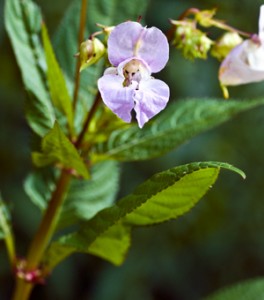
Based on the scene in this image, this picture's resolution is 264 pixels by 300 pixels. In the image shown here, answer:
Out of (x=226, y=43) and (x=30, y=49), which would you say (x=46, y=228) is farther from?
(x=226, y=43)

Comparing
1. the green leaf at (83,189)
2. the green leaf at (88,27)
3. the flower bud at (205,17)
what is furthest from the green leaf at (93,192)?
the flower bud at (205,17)

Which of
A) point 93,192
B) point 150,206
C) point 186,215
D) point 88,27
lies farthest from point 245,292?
point 186,215

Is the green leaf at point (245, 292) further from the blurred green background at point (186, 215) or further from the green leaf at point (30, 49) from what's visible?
the blurred green background at point (186, 215)

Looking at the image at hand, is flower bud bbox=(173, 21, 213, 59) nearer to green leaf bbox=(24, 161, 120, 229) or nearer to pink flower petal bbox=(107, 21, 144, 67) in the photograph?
pink flower petal bbox=(107, 21, 144, 67)

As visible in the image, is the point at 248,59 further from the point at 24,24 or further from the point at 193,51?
the point at 24,24

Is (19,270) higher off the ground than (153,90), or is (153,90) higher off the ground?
(153,90)

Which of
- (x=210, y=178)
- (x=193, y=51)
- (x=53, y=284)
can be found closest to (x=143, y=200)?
(x=210, y=178)
